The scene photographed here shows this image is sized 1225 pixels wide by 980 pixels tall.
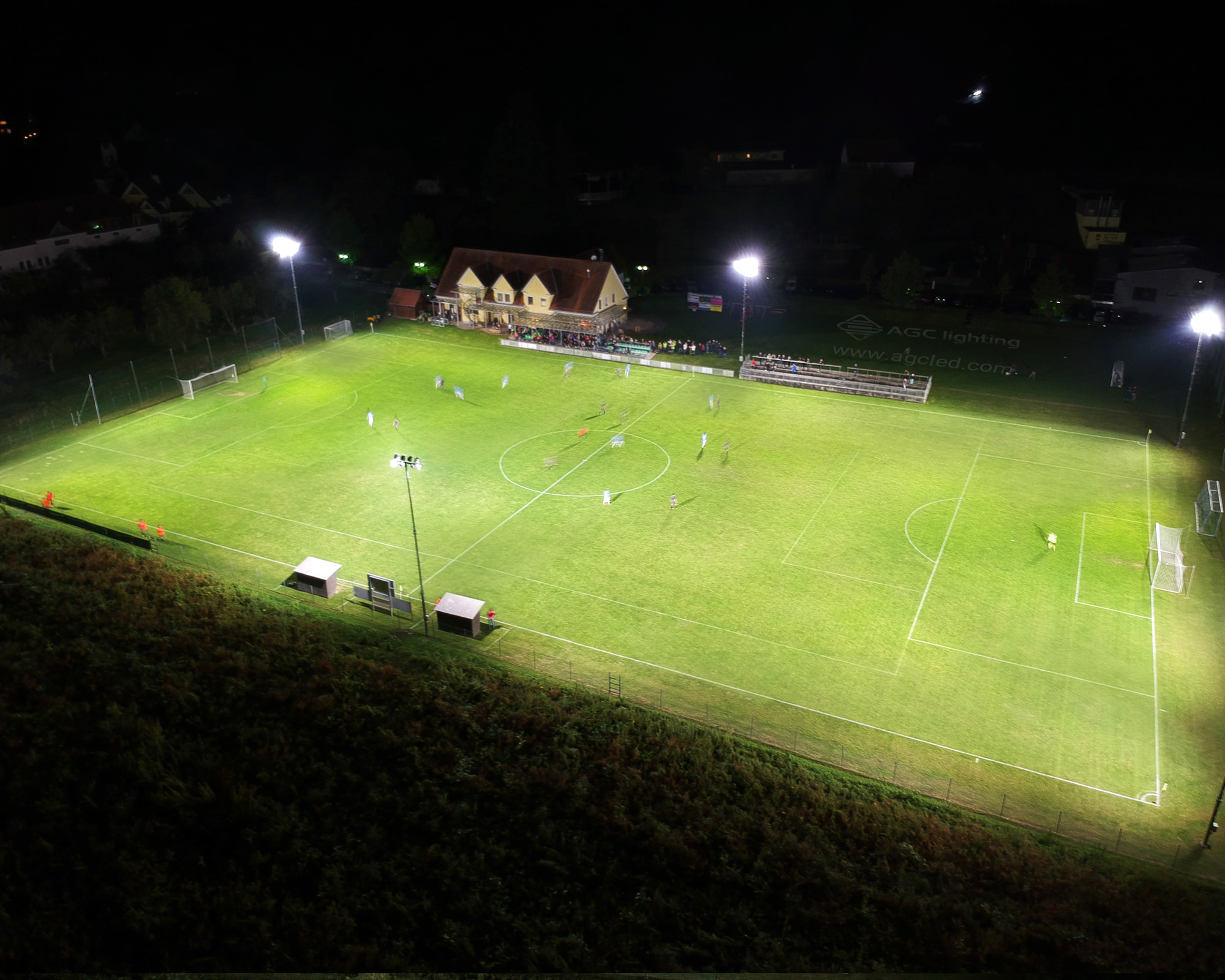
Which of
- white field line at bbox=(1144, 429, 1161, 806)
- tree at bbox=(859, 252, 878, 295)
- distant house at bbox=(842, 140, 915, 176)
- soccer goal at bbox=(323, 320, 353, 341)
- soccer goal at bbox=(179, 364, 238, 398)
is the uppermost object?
distant house at bbox=(842, 140, 915, 176)

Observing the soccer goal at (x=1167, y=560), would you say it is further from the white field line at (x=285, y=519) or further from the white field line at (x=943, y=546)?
the white field line at (x=285, y=519)

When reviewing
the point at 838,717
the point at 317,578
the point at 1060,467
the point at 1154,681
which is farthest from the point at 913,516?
the point at 317,578

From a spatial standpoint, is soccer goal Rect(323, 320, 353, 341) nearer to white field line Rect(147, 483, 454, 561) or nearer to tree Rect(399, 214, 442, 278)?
tree Rect(399, 214, 442, 278)

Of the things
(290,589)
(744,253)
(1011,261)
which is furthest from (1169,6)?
(290,589)

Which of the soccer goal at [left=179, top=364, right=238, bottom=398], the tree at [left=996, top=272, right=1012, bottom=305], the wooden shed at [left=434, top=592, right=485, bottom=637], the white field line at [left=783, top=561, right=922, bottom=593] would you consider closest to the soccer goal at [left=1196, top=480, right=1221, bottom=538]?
the white field line at [left=783, top=561, right=922, bottom=593]

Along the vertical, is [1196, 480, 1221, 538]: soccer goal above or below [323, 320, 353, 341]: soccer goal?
below
